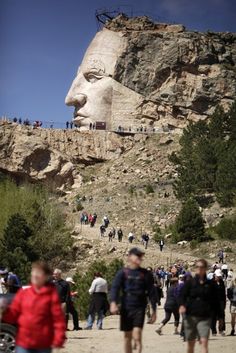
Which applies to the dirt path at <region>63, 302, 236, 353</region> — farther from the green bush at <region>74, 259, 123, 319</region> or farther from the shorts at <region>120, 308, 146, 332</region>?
the green bush at <region>74, 259, 123, 319</region>

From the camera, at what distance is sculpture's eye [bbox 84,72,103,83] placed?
242ft

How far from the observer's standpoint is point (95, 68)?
74.1m

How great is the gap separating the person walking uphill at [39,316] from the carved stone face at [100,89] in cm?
6503

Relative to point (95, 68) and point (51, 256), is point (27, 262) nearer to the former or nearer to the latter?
point (51, 256)

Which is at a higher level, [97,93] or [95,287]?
Result: [97,93]

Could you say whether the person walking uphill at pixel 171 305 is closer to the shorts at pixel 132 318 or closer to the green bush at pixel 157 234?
the shorts at pixel 132 318

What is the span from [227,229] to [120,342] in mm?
32583

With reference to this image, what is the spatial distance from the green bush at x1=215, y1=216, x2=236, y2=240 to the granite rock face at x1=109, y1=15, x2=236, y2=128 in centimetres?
2652

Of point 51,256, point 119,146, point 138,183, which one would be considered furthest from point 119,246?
point 119,146

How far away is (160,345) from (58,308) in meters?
6.93

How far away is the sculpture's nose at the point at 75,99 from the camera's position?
73406mm

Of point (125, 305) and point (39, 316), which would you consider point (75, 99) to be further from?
point (39, 316)

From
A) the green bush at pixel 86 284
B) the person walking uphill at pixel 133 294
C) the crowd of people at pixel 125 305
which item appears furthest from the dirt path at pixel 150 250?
the person walking uphill at pixel 133 294

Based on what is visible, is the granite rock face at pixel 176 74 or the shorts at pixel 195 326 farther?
the granite rock face at pixel 176 74
